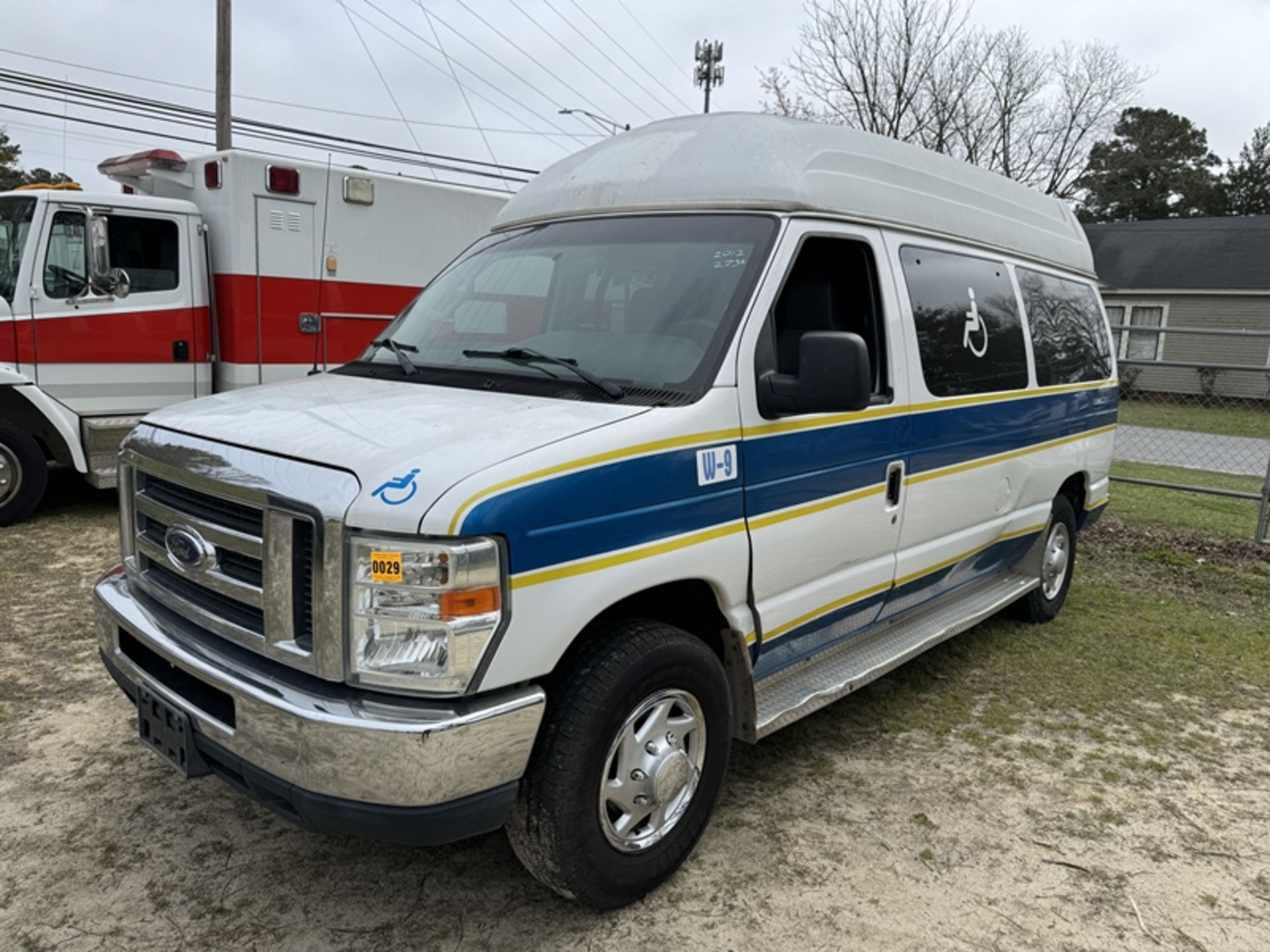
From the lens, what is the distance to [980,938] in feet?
9.41

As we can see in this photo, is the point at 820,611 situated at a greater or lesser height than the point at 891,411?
lesser

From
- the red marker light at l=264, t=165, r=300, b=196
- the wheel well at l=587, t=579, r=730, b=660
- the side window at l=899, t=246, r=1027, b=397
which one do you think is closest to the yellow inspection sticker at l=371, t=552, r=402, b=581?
the wheel well at l=587, t=579, r=730, b=660

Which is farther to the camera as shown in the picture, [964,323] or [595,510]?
[964,323]

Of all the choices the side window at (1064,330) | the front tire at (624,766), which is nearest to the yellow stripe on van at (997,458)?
the side window at (1064,330)

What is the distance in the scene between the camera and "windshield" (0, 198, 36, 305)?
725 centimetres

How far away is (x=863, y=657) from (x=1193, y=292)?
1095 inches

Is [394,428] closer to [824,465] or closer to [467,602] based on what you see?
[467,602]

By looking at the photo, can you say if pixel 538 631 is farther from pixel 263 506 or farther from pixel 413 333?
pixel 413 333

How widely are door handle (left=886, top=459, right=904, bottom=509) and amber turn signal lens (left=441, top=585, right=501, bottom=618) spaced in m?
2.02

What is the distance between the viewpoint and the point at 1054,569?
5848mm

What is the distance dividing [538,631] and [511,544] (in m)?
0.26

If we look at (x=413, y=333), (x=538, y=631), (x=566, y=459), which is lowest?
(x=538, y=631)

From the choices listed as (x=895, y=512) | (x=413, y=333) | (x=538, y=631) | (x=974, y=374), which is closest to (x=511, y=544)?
(x=538, y=631)

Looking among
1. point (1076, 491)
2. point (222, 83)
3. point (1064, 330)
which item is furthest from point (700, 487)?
point (222, 83)
